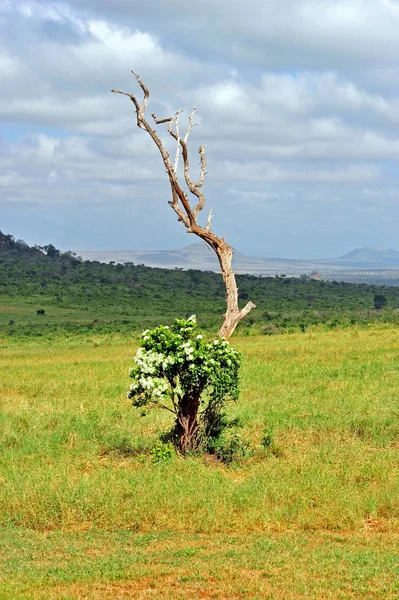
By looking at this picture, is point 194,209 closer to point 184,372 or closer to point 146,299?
point 184,372

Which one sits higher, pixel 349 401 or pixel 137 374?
pixel 137 374

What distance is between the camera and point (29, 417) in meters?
15.2

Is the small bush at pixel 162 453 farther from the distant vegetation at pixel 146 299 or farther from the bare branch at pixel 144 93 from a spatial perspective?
the distant vegetation at pixel 146 299

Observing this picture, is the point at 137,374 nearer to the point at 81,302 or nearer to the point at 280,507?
the point at 280,507

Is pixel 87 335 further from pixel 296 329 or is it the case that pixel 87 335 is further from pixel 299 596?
pixel 299 596

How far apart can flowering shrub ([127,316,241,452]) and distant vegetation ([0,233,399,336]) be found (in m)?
26.6

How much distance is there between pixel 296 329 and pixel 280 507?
29.4 metres

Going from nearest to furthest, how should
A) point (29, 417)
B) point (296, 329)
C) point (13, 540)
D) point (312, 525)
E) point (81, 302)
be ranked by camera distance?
point (13, 540)
point (312, 525)
point (29, 417)
point (296, 329)
point (81, 302)

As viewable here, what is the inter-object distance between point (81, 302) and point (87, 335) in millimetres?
25702

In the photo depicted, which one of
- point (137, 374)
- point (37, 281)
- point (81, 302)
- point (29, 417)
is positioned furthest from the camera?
point (37, 281)

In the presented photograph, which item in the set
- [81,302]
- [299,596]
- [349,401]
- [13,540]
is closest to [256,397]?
[349,401]

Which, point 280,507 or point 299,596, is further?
point 280,507

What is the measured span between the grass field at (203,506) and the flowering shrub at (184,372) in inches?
28.2

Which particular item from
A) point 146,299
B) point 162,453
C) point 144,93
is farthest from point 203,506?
point 146,299
